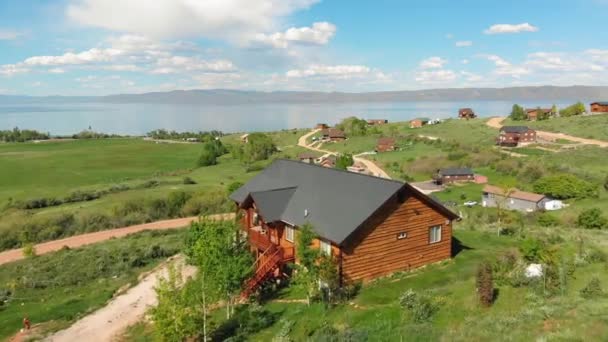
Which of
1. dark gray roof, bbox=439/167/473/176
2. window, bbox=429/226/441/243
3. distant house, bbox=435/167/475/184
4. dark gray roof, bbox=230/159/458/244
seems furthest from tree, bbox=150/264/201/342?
dark gray roof, bbox=439/167/473/176

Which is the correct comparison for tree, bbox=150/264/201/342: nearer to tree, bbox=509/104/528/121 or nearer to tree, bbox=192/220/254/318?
tree, bbox=192/220/254/318

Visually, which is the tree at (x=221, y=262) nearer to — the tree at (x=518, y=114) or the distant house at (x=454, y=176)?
the distant house at (x=454, y=176)

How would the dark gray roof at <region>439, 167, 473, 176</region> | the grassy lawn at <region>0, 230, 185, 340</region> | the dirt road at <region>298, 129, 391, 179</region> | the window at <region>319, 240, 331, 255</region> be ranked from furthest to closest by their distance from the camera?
the dirt road at <region>298, 129, 391, 179</region> < the dark gray roof at <region>439, 167, 473, 176</region> < the grassy lawn at <region>0, 230, 185, 340</region> < the window at <region>319, 240, 331, 255</region>

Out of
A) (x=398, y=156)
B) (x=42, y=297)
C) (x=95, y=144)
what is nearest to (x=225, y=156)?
(x=398, y=156)

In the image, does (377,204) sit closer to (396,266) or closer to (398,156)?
(396,266)

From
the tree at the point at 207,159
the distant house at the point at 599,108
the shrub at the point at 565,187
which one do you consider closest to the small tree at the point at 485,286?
the shrub at the point at 565,187

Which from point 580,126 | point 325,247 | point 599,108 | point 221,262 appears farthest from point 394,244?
point 599,108
